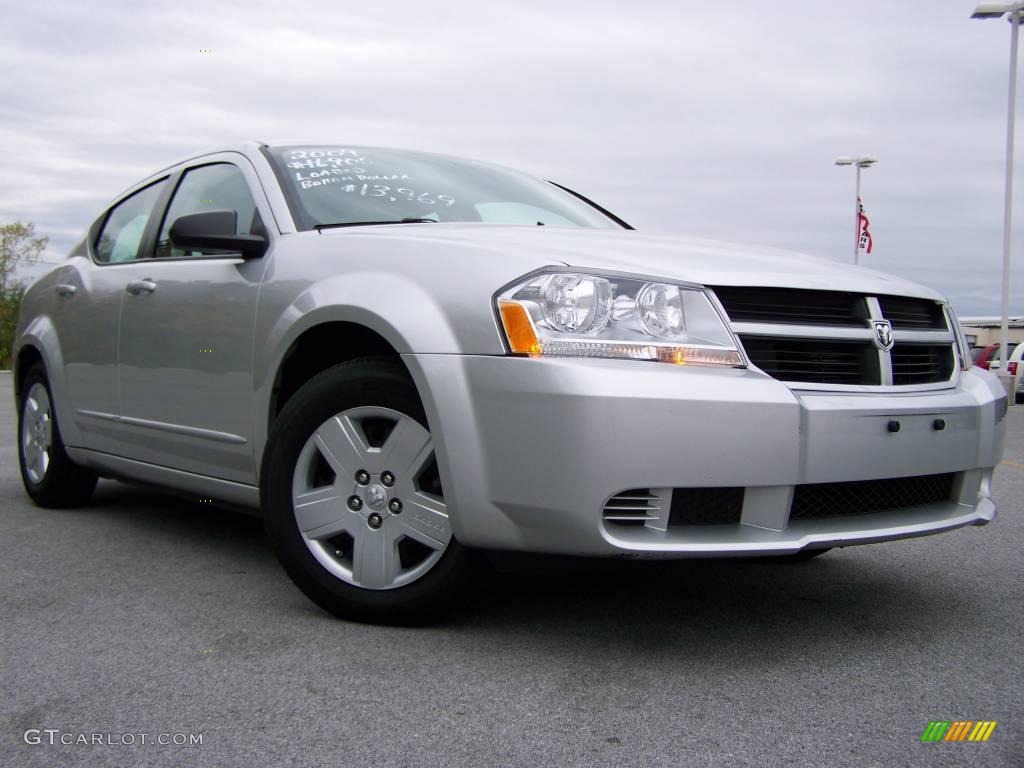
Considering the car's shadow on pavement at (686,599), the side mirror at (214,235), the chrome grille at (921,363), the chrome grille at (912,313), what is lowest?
the car's shadow on pavement at (686,599)

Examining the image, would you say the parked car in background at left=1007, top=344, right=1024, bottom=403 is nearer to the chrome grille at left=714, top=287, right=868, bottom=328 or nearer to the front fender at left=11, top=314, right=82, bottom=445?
the front fender at left=11, top=314, right=82, bottom=445

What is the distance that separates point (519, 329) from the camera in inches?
106

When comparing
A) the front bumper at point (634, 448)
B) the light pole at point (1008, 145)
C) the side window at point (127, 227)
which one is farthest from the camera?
the light pole at point (1008, 145)

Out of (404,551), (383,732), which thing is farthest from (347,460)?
(383,732)

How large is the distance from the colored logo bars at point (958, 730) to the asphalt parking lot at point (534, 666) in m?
0.03

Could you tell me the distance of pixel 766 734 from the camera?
7.44 ft

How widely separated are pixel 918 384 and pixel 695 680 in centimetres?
117

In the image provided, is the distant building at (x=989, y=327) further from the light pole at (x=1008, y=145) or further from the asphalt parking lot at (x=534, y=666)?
the asphalt parking lot at (x=534, y=666)

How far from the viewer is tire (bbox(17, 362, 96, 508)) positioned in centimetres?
513

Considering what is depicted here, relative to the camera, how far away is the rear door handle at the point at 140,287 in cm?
416

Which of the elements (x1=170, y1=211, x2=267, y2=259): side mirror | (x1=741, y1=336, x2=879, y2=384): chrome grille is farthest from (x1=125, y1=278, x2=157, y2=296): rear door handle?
(x1=741, y1=336, x2=879, y2=384): chrome grille

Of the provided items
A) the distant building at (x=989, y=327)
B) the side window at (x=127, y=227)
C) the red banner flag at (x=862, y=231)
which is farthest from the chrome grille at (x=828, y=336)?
the distant building at (x=989, y=327)

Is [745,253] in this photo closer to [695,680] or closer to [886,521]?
[886,521]

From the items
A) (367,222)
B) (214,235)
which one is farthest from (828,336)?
(214,235)
